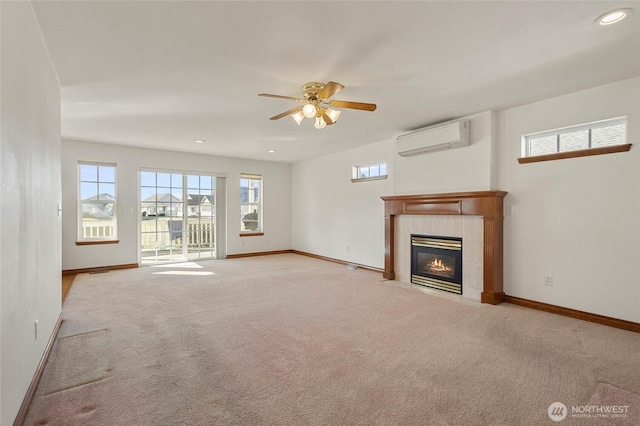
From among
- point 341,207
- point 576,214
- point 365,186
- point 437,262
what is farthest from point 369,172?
point 576,214

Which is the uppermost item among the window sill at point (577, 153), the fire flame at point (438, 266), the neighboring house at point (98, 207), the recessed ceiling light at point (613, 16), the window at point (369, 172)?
the recessed ceiling light at point (613, 16)

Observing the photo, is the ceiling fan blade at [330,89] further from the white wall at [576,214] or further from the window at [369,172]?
the window at [369,172]

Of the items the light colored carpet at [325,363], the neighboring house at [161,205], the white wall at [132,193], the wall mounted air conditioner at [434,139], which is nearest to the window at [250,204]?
the white wall at [132,193]

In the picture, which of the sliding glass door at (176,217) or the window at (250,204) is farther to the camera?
the window at (250,204)

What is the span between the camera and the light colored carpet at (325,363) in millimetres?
1885

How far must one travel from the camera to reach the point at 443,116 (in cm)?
439

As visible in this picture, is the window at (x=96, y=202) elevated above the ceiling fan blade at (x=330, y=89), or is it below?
below

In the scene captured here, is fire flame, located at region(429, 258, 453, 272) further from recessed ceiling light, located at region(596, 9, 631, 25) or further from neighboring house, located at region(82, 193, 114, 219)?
neighboring house, located at region(82, 193, 114, 219)

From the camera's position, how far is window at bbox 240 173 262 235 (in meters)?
8.12

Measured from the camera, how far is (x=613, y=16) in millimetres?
2113

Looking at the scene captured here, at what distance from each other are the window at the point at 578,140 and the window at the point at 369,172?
8.12ft

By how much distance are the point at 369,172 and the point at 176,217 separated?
14.8ft

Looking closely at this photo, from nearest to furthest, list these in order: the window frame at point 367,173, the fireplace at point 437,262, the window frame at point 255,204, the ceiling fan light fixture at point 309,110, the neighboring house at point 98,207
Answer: the ceiling fan light fixture at point 309,110
the fireplace at point 437,262
the window frame at point 367,173
the neighboring house at point 98,207
the window frame at point 255,204

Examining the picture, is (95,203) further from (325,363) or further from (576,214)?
(576,214)
